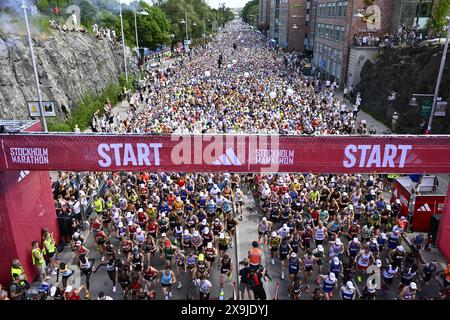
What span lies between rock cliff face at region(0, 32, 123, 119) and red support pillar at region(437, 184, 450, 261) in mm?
21434

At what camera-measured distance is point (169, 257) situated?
1123cm

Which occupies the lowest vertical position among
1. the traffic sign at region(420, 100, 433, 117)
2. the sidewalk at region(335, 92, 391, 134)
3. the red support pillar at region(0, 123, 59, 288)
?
the sidewalk at region(335, 92, 391, 134)

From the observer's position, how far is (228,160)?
396 inches

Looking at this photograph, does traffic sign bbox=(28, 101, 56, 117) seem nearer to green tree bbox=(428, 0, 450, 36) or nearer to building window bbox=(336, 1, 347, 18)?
green tree bbox=(428, 0, 450, 36)

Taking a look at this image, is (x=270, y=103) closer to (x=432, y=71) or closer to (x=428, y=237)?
(x=432, y=71)

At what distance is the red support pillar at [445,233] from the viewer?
11.9 meters

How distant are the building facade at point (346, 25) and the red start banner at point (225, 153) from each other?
3081 cm

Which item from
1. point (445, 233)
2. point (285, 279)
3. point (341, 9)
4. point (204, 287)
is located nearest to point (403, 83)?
point (341, 9)

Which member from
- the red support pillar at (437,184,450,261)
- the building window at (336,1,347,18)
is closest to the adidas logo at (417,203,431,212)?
the red support pillar at (437,184,450,261)

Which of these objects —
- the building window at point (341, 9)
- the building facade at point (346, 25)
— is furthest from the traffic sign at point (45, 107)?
the building window at point (341, 9)

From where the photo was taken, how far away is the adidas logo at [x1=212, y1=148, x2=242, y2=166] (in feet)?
32.8

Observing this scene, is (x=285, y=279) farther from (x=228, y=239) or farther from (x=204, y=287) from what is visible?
(x=204, y=287)

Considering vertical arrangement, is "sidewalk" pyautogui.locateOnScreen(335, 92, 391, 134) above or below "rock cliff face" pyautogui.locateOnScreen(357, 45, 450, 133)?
below
